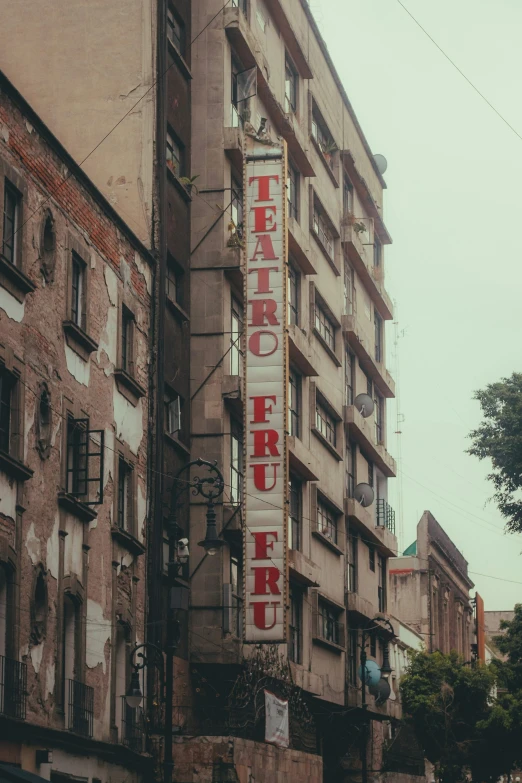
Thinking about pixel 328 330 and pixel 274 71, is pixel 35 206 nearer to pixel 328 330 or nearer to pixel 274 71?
pixel 274 71

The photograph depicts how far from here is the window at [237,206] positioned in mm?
34938

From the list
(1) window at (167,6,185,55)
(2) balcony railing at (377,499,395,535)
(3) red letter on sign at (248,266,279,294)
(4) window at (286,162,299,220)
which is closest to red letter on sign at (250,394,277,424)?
(3) red letter on sign at (248,266,279,294)

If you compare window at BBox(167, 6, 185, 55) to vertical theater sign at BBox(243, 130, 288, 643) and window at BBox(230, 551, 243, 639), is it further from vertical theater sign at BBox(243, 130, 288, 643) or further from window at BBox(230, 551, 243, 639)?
window at BBox(230, 551, 243, 639)

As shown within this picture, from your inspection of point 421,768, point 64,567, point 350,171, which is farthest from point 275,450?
point 421,768

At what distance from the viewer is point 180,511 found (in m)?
31.8

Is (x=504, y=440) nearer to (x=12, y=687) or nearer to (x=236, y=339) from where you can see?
(x=236, y=339)

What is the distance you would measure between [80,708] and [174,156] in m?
14.2

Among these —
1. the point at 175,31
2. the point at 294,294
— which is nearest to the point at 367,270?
the point at 294,294

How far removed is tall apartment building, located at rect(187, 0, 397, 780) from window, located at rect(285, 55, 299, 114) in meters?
0.08

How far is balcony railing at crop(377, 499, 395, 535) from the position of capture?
53.2 meters

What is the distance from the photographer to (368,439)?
50125 millimetres

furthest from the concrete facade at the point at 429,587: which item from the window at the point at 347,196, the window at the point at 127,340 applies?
the window at the point at 127,340

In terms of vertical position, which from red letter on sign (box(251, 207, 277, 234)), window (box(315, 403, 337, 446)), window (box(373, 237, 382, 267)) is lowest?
window (box(315, 403, 337, 446))

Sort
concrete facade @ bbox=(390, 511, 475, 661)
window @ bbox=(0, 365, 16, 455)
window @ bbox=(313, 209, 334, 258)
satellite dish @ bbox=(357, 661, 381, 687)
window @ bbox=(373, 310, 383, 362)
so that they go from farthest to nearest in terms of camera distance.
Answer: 1. concrete facade @ bbox=(390, 511, 475, 661)
2. window @ bbox=(373, 310, 383, 362)
3. satellite dish @ bbox=(357, 661, 381, 687)
4. window @ bbox=(313, 209, 334, 258)
5. window @ bbox=(0, 365, 16, 455)
